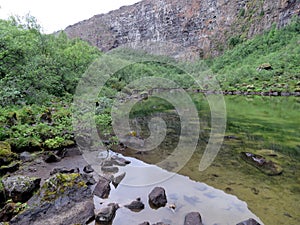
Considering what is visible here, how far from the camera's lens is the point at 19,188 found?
4582 millimetres

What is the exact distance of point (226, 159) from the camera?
7723 millimetres

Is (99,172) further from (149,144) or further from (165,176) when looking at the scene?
(149,144)

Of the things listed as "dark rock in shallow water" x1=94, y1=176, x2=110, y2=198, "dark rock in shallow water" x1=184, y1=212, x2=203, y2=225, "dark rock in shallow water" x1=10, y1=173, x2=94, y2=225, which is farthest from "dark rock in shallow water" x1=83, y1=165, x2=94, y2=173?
"dark rock in shallow water" x1=184, y1=212, x2=203, y2=225

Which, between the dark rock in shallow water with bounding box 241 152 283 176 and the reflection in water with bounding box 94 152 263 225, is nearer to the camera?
the reflection in water with bounding box 94 152 263 225

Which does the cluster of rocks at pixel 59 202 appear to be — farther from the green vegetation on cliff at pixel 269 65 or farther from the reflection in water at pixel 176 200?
the green vegetation on cliff at pixel 269 65

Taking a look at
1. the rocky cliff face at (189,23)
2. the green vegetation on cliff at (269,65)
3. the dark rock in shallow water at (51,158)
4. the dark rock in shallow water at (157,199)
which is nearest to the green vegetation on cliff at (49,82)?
the green vegetation on cliff at (269,65)

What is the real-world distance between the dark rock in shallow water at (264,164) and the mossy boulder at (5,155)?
23.2 feet

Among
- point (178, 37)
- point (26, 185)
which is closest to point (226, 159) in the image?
point (26, 185)

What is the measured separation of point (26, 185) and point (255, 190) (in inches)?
204

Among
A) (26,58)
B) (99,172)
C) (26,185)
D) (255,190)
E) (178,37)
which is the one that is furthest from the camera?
(178,37)

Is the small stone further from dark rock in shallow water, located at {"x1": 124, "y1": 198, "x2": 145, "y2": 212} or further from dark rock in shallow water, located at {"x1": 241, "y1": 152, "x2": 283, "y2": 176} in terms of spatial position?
dark rock in shallow water, located at {"x1": 241, "y1": 152, "x2": 283, "y2": 176}

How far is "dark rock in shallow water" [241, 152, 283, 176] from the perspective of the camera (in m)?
6.55

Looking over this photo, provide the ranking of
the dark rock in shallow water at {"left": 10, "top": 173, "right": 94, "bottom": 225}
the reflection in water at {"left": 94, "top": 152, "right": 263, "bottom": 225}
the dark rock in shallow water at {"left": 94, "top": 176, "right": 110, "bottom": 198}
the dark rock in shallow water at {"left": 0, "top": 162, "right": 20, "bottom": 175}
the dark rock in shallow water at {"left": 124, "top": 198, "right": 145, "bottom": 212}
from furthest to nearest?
1. the dark rock in shallow water at {"left": 0, "top": 162, "right": 20, "bottom": 175}
2. the dark rock in shallow water at {"left": 94, "top": 176, "right": 110, "bottom": 198}
3. the dark rock in shallow water at {"left": 124, "top": 198, "right": 145, "bottom": 212}
4. the reflection in water at {"left": 94, "top": 152, "right": 263, "bottom": 225}
5. the dark rock in shallow water at {"left": 10, "top": 173, "right": 94, "bottom": 225}

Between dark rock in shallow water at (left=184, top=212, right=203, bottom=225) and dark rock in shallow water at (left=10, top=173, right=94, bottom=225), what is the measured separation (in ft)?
5.73
